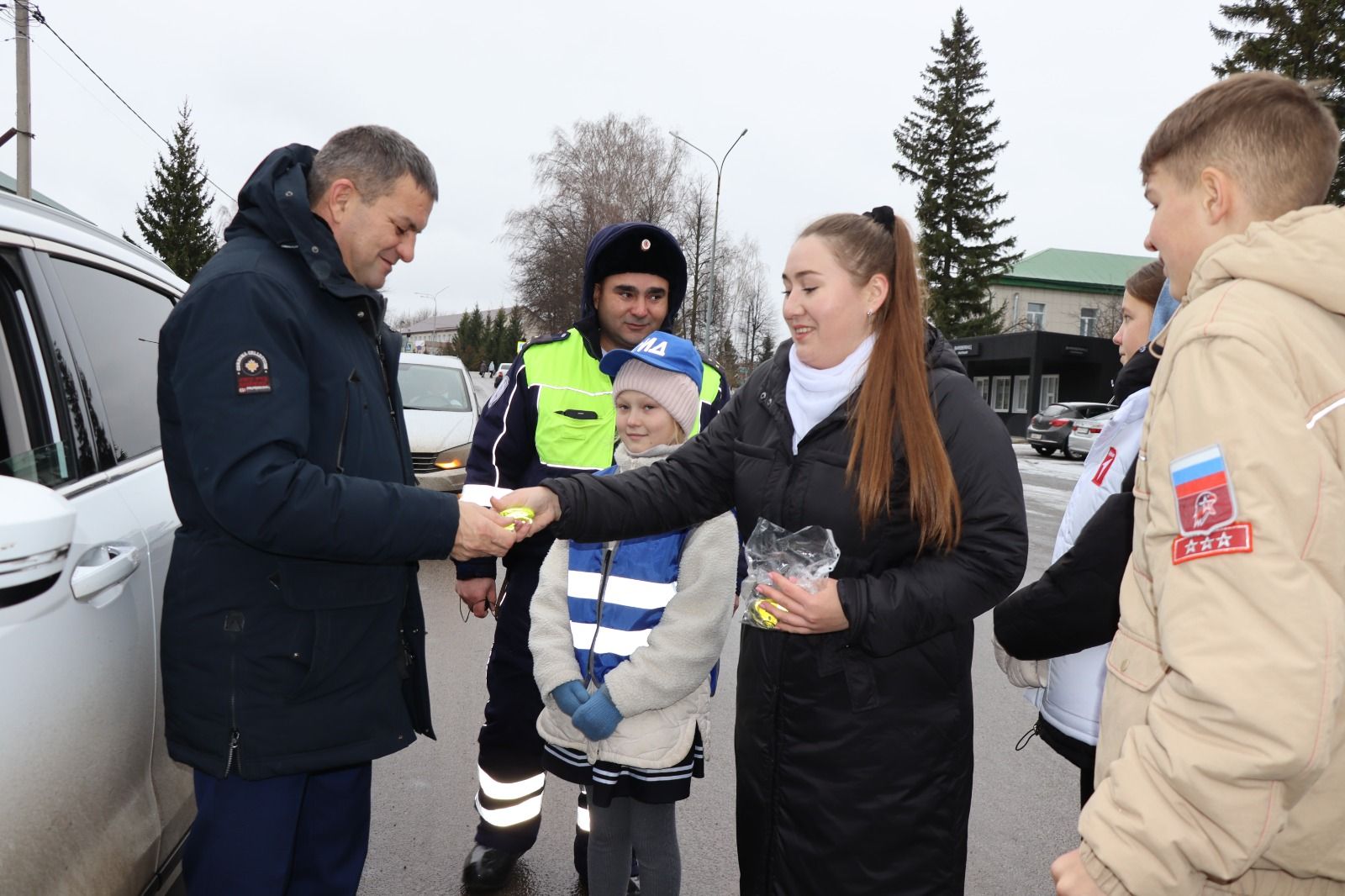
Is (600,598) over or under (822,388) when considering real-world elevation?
under

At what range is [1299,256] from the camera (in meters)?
1.18

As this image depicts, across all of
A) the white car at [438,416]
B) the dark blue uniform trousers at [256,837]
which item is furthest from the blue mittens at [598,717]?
the white car at [438,416]

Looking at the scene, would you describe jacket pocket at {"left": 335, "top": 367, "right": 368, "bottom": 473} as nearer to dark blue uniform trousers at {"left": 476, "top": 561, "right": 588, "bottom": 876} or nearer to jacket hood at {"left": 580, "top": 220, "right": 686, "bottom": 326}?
dark blue uniform trousers at {"left": 476, "top": 561, "right": 588, "bottom": 876}

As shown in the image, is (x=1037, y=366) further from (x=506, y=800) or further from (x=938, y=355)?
(x=938, y=355)

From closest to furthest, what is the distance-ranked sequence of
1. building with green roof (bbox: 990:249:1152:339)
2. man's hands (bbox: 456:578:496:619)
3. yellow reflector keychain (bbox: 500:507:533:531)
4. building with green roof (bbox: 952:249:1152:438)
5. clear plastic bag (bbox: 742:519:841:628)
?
clear plastic bag (bbox: 742:519:841:628)
yellow reflector keychain (bbox: 500:507:533:531)
man's hands (bbox: 456:578:496:619)
building with green roof (bbox: 952:249:1152:438)
building with green roof (bbox: 990:249:1152:339)

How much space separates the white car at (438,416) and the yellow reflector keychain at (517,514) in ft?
17.2

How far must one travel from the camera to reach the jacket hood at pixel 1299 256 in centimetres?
117

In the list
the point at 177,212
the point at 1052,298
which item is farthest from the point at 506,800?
the point at 1052,298

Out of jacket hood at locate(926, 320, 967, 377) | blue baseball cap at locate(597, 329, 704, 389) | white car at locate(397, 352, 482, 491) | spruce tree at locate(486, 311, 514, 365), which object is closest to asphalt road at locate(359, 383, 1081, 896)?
blue baseball cap at locate(597, 329, 704, 389)

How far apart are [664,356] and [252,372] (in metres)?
1.23

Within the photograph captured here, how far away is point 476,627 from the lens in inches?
239

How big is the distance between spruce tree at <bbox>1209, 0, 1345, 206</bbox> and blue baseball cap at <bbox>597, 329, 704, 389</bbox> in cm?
2663

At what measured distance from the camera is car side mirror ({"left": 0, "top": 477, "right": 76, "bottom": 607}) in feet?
4.58

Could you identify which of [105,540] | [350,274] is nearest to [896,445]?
[350,274]
